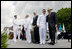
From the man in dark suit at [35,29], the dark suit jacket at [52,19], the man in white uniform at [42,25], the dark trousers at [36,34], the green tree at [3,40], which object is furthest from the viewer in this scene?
the dark trousers at [36,34]

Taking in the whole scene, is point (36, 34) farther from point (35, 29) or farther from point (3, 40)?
point (3, 40)

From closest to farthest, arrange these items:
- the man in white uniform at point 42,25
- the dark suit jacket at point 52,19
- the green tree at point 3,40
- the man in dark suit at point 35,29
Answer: the green tree at point 3,40 → the dark suit jacket at point 52,19 → the man in white uniform at point 42,25 → the man in dark suit at point 35,29

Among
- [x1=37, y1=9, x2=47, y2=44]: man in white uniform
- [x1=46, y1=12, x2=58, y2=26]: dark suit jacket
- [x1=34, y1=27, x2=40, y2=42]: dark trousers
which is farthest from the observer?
[x1=34, y1=27, x2=40, y2=42]: dark trousers

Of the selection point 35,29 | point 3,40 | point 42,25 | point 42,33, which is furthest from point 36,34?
point 3,40

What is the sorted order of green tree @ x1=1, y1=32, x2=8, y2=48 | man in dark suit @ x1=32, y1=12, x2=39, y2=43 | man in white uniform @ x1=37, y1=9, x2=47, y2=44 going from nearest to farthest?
green tree @ x1=1, y1=32, x2=8, y2=48 < man in white uniform @ x1=37, y1=9, x2=47, y2=44 < man in dark suit @ x1=32, y1=12, x2=39, y2=43

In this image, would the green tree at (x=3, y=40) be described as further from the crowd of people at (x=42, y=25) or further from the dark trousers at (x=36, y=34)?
the dark trousers at (x=36, y=34)

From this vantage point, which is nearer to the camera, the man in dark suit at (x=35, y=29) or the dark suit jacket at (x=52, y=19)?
the dark suit jacket at (x=52, y=19)

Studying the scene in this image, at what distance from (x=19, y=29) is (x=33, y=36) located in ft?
4.43

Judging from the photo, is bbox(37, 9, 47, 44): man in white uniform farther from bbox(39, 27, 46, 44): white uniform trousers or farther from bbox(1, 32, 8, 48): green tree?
bbox(1, 32, 8, 48): green tree

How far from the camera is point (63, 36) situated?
50.2 ft

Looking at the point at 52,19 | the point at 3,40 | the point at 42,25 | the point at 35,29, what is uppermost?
the point at 52,19

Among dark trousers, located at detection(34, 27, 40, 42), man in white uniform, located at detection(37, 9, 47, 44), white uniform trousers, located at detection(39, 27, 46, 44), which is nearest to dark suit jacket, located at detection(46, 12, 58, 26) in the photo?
man in white uniform, located at detection(37, 9, 47, 44)

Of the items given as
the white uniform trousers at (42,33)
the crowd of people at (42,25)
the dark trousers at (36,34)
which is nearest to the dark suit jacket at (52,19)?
the crowd of people at (42,25)

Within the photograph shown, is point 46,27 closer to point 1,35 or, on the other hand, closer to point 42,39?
point 42,39
